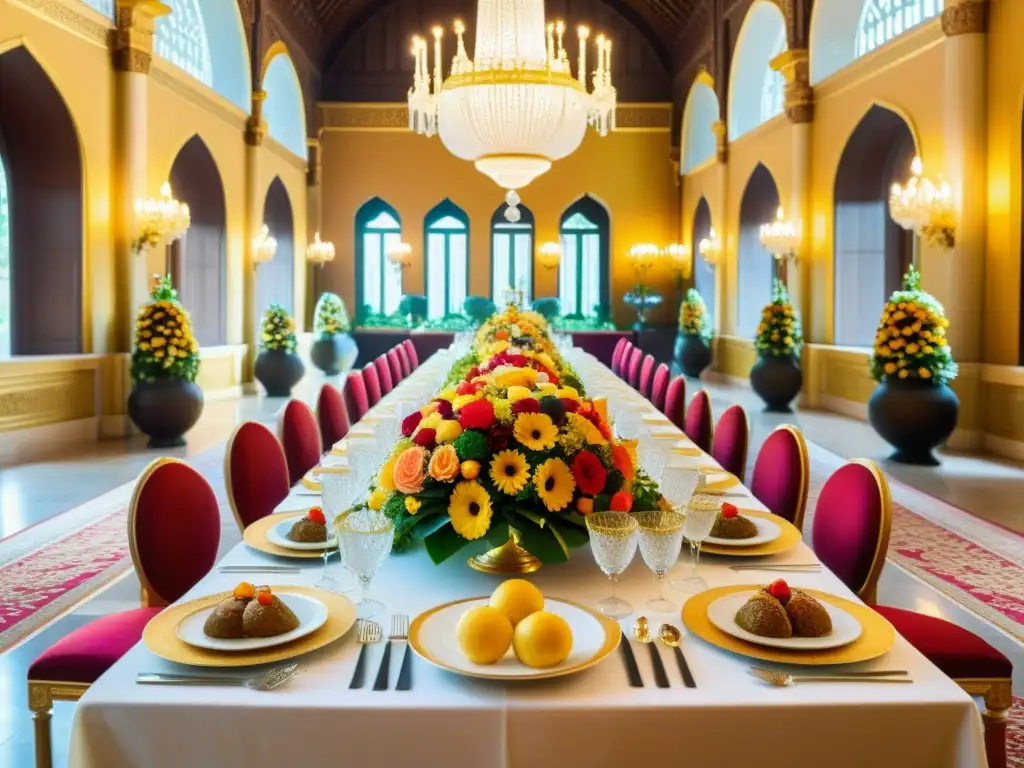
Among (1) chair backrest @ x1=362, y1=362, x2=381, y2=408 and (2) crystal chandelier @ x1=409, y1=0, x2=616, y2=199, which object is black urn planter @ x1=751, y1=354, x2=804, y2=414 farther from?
(1) chair backrest @ x1=362, y1=362, x2=381, y2=408

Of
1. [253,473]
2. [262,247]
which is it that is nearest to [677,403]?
[253,473]

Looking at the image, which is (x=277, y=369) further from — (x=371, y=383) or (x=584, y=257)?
(x=584, y=257)

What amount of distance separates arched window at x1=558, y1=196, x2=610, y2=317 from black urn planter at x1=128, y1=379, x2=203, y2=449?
10.5 meters

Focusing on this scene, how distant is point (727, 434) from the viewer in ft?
12.6

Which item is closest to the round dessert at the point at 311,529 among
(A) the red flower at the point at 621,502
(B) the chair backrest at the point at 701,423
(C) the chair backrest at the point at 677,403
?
(A) the red flower at the point at 621,502

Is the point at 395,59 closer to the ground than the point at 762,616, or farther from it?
farther from it

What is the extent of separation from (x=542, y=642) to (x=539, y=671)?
0.14ft

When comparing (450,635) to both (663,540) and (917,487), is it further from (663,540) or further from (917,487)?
(917,487)

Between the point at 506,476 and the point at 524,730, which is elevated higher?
the point at 506,476

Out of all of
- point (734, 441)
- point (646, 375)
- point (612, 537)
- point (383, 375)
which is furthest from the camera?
point (646, 375)

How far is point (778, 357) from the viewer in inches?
396

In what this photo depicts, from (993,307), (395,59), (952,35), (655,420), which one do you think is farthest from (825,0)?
(395,59)

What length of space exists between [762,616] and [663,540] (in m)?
0.23

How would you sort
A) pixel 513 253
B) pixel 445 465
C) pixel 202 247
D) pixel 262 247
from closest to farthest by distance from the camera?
pixel 445 465 < pixel 202 247 < pixel 262 247 < pixel 513 253
